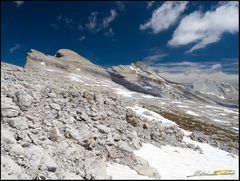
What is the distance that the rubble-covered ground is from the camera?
18875 millimetres

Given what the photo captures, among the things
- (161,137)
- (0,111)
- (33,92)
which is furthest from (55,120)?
(161,137)

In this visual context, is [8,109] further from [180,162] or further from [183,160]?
[183,160]

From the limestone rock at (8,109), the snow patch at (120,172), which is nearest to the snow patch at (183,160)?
the snow patch at (120,172)

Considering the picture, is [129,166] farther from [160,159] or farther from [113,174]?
[160,159]

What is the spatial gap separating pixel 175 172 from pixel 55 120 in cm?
1175

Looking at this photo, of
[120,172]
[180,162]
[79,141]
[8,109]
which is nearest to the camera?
[8,109]

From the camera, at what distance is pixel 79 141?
78.2ft

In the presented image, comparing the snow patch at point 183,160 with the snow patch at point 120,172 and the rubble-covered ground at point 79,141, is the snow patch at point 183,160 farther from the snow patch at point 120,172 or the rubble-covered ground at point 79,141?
the snow patch at point 120,172

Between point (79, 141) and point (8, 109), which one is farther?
point (79, 141)

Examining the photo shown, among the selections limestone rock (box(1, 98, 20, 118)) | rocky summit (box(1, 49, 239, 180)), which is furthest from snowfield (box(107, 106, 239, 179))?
limestone rock (box(1, 98, 20, 118))

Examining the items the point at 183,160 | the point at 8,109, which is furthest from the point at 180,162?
the point at 8,109

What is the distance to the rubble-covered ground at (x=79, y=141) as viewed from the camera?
18.9 meters

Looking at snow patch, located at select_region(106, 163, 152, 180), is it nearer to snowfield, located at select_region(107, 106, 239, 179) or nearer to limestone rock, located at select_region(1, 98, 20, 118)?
snowfield, located at select_region(107, 106, 239, 179)

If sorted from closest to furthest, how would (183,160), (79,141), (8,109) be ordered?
(8,109) < (79,141) < (183,160)
